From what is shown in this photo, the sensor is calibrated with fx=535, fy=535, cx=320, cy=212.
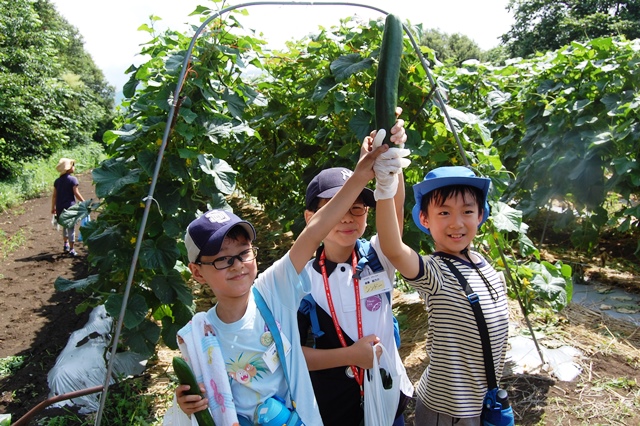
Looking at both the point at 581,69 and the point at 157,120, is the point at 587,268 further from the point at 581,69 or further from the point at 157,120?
the point at 157,120

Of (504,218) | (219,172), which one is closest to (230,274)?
(219,172)

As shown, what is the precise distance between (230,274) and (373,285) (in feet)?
1.73

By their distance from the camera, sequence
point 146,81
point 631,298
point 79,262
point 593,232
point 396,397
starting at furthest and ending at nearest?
point 79,262 < point 593,232 < point 631,298 < point 146,81 < point 396,397

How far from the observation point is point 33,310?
6074 mm

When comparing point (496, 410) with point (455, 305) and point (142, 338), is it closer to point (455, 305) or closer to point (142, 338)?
point (455, 305)

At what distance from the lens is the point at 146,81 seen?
3496mm

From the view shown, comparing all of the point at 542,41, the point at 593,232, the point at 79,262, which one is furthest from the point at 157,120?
the point at 542,41

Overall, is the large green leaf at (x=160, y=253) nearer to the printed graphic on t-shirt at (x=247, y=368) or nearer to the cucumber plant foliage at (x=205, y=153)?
the cucumber plant foliage at (x=205, y=153)

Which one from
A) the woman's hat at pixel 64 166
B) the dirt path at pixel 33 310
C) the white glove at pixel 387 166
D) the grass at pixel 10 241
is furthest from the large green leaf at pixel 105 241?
the grass at pixel 10 241

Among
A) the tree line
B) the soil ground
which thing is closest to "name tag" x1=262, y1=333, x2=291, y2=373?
the soil ground

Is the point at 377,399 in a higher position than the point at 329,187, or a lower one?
lower

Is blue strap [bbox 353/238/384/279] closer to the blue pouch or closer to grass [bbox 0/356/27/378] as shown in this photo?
the blue pouch

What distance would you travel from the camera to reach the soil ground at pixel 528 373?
10.4ft

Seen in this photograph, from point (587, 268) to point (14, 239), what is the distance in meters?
9.52
